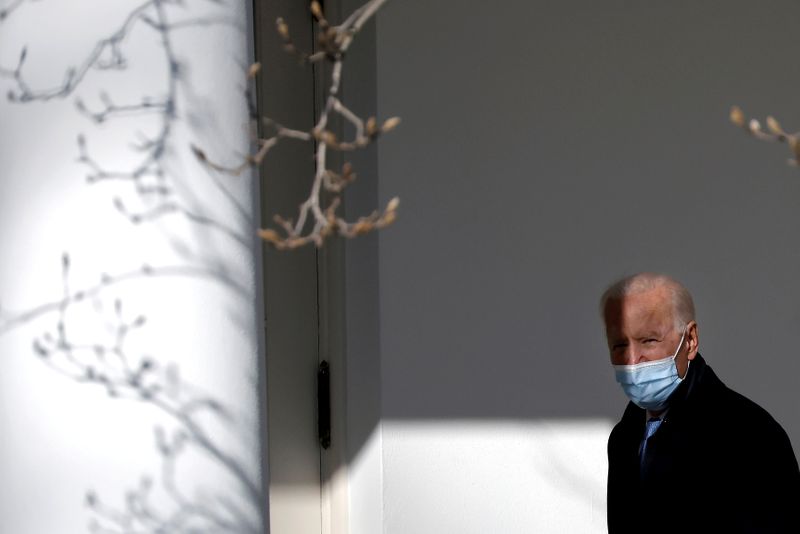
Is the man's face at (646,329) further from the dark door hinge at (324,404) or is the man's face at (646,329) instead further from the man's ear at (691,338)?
the dark door hinge at (324,404)

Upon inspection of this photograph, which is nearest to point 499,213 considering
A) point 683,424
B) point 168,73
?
point 683,424

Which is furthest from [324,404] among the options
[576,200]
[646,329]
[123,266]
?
[123,266]

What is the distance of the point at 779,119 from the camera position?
4.61 m

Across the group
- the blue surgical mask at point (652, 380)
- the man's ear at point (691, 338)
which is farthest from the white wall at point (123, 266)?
the man's ear at point (691, 338)

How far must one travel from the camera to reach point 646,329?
3365mm

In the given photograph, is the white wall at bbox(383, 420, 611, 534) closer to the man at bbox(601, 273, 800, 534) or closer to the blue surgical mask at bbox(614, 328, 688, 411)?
the man at bbox(601, 273, 800, 534)

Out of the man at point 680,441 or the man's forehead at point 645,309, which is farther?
the man's forehead at point 645,309

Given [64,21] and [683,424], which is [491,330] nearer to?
[683,424]

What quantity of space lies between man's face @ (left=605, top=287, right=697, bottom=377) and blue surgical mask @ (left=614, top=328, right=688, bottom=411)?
0.03 meters

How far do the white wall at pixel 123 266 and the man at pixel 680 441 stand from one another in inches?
34.6

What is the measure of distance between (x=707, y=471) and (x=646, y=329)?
1.23 ft

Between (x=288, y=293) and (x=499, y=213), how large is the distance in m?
0.70

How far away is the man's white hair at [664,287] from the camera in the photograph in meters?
3.36

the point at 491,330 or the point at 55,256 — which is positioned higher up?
the point at 55,256
